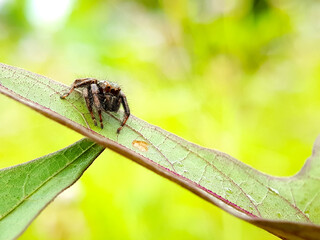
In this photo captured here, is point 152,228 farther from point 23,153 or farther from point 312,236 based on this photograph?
point 312,236

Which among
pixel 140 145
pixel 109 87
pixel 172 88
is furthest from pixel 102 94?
pixel 172 88

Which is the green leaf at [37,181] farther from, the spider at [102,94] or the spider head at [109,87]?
the spider head at [109,87]

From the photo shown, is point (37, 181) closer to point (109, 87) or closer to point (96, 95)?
point (96, 95)

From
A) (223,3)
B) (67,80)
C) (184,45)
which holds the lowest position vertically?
(67,80)

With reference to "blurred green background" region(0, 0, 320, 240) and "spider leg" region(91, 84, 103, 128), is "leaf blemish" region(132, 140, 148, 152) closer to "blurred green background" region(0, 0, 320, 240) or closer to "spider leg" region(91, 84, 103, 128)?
"spider leg" region(91, 84, 103, 128)

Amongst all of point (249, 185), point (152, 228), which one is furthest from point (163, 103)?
point (249, 185)

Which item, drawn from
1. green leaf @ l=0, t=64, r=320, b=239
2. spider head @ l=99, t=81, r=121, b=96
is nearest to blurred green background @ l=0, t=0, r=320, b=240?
spider head @ l=99, t=81, r=121, b=96

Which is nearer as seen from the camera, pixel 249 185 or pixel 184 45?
pixel 249 185
